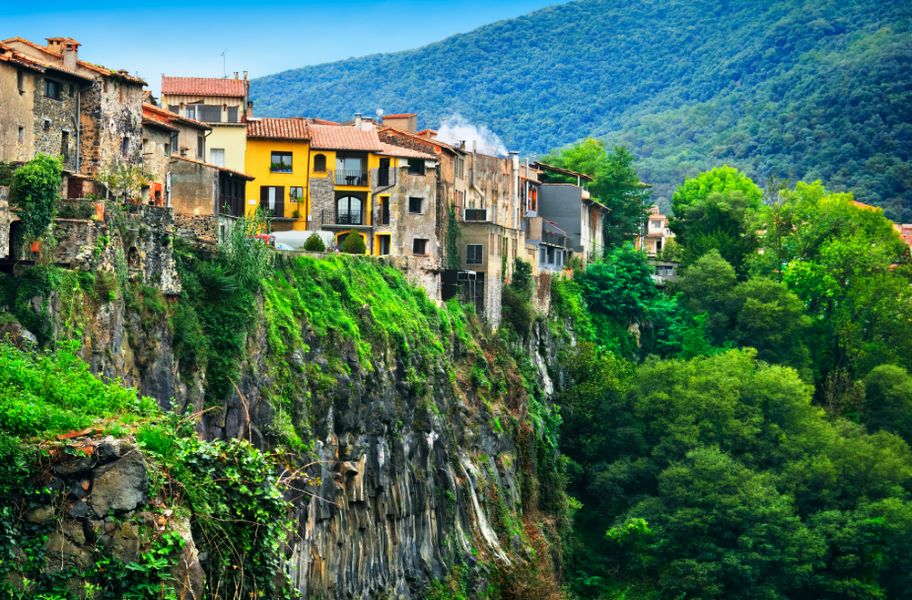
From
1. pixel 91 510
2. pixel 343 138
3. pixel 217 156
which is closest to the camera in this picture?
pixel 91 510

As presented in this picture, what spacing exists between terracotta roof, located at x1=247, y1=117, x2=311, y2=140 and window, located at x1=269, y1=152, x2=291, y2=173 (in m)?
0.81

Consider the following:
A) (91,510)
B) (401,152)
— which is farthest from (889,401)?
(91,510)

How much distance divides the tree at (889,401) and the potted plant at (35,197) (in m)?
71.9

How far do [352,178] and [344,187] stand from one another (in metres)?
0.58

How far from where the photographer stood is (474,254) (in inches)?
3526

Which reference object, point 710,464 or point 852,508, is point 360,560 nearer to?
point 710,464

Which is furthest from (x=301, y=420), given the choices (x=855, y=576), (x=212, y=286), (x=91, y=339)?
(x=855, y=576)

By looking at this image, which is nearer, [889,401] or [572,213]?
[889,401]

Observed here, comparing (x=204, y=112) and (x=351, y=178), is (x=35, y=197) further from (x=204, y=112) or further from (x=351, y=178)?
(x=351, y=178)

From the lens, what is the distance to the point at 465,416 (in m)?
77.4

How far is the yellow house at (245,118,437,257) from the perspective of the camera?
85.8 metres

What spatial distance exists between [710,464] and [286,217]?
2345 centimetres

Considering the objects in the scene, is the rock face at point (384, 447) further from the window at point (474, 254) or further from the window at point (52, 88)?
the window at point (52, 88)

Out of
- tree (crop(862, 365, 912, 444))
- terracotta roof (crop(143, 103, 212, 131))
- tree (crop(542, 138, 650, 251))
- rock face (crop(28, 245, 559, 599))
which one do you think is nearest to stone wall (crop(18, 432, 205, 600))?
rock face (crop(28, 245, 559, 599))
